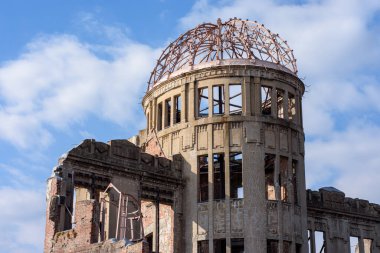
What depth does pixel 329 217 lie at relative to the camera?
4112cm

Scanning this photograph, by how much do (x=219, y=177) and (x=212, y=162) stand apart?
122 inches

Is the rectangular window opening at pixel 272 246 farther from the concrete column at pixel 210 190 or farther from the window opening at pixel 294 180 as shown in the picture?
the concrete column at pixel 210 190

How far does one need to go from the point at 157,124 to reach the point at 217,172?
422 centimetres

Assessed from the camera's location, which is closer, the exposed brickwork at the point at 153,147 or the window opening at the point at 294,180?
the window opening at the point at 294,180

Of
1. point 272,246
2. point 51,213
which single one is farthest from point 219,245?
point 51,213

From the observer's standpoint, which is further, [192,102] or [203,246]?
[192,102]

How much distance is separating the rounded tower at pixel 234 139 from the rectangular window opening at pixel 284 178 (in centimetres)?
5

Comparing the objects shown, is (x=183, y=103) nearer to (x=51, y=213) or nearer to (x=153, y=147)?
(x=153, y=147)

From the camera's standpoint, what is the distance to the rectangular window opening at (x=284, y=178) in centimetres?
3597

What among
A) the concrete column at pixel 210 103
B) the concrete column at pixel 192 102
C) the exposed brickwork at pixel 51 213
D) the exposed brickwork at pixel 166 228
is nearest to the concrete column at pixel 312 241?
the exposed brickwork at pixel 166 228

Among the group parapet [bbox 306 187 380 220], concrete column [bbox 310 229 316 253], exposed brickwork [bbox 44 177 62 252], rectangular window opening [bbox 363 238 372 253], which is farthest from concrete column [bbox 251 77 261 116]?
rectangular window opening [bbox 363 238 372 253]

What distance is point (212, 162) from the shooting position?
116 feet

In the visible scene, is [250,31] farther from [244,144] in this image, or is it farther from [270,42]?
[244,144]

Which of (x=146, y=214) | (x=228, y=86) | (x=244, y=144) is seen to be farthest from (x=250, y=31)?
(x=146, y=214)
